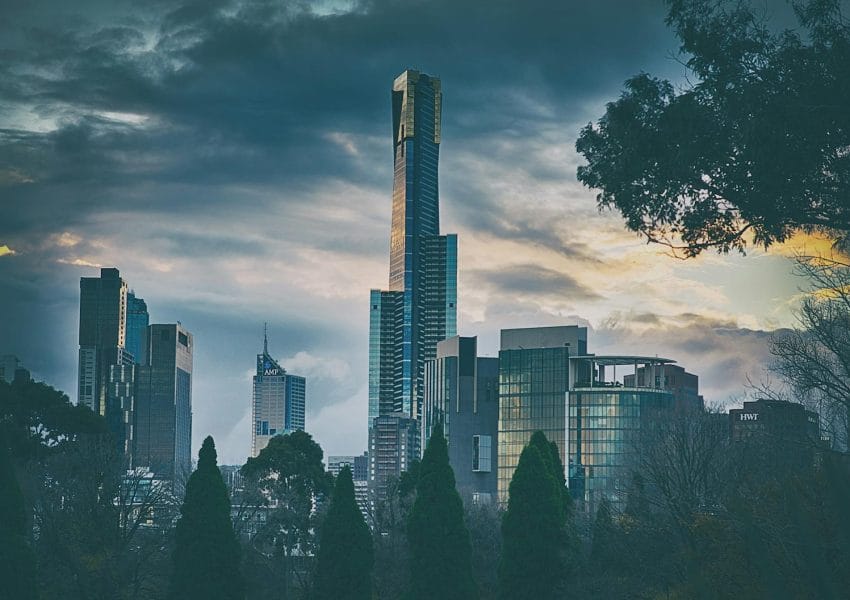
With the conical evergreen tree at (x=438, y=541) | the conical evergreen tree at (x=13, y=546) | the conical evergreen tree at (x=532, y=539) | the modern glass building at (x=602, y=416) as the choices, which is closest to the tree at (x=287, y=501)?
the conical evergreen tree at (x=438, y=541)

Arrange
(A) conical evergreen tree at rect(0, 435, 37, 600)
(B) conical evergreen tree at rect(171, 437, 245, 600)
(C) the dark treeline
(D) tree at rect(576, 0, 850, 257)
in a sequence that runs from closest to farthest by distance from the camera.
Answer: (D) tree at rect(576, 0, 850, 257) < (A) conical evergreen tree at rect(0, 435, 37, 600) < (B) conical evergreen tree at rect(171, 437, 245, 600) < (C) the dark treeline

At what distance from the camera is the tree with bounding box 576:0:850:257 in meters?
23.5

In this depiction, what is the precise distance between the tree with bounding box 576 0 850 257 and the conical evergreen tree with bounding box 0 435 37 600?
2625 cm

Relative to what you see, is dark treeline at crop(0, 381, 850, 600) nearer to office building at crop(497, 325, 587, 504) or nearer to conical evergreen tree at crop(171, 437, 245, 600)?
conical evergreen tree at crop(171, 437, 245, 600)

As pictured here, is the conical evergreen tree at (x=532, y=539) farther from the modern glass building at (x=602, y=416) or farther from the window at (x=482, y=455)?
the window at (x=482, y=455)

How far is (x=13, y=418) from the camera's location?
68625 mm

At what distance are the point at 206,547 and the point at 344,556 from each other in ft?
23.0

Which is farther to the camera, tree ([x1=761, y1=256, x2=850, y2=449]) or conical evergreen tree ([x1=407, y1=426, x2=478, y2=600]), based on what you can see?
conical evergreen tree ([x1=407, y1=426, x2=478, y2=600])

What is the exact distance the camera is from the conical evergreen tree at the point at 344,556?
57.0m

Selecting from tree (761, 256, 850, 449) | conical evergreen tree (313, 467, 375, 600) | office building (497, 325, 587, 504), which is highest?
office building (497, 325, 587, 504)

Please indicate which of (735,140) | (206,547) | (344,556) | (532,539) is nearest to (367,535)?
(344,556)

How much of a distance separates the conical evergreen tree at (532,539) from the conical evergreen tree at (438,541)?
6.09ft

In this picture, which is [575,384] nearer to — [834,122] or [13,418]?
[13,418]

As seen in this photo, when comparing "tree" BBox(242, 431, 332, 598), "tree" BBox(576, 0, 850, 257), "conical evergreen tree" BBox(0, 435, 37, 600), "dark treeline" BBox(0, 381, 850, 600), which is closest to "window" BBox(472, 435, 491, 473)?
"tree" BBox(242, 431, 332, 598)
